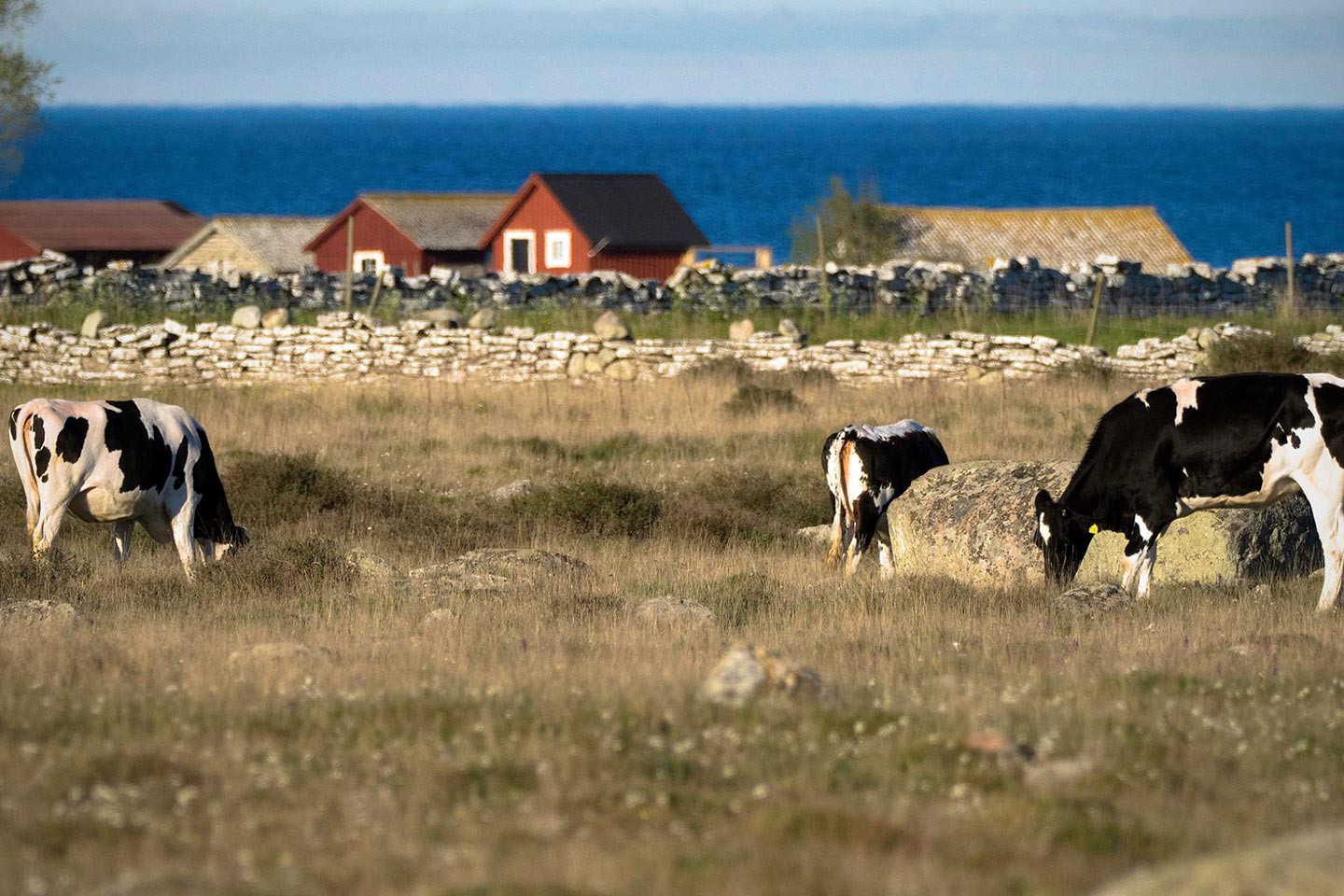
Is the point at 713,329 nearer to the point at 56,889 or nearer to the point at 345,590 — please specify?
the point at 345,590

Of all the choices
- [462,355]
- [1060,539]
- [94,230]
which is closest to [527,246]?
[94,230]

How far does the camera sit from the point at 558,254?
174 ft

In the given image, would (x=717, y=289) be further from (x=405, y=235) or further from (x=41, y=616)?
(x=41, y=616)

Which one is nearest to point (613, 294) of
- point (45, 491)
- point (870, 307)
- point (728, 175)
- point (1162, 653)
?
point (870, 307)

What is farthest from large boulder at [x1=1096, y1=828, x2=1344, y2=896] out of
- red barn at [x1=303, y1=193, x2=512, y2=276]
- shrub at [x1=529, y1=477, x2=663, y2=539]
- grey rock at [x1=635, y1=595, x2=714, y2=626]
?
red barn at [x1=303, y1=193, x2=512, y2=276]

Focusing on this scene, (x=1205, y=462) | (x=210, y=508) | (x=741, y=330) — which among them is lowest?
(x=210, y=508)

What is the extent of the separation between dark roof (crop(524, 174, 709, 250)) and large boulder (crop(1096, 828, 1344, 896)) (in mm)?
46245

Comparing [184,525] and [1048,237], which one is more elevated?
[1048,237]

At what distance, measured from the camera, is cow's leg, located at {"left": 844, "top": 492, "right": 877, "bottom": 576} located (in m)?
15.9

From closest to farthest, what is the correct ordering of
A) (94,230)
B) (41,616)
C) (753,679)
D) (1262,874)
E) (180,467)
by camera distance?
1. (1262,874)
2. (753,679)
3. (41,616)
4. (180,467)
5. (94,230)

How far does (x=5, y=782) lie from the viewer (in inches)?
312

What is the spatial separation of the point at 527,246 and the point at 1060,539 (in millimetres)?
40495

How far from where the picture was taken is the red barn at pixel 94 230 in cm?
5547

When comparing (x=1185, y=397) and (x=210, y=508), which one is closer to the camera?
(x=1185, y=397)
